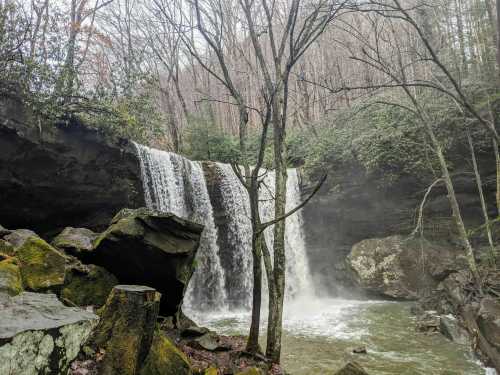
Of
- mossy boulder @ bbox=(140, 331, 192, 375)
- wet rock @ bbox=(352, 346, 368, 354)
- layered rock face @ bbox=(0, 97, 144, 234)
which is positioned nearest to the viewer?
mossy boulder @ bbox=(140, 331, 192, 375)

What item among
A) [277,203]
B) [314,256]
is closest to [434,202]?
[314,256]

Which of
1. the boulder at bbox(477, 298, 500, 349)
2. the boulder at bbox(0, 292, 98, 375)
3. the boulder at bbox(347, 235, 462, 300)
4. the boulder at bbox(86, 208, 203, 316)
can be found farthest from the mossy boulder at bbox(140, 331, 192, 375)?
the boulder at bbox(347, 235, 462, 300)

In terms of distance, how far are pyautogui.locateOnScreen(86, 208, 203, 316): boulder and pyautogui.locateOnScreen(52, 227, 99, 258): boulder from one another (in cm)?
20

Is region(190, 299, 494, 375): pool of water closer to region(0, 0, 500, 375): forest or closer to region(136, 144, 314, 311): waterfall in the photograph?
region(0, 0, 500, 375): forest

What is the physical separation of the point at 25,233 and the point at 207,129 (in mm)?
12561

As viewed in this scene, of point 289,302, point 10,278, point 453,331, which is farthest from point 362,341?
point 10,278

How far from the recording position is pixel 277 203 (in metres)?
5.75

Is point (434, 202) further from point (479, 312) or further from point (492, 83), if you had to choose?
point (479, 312)

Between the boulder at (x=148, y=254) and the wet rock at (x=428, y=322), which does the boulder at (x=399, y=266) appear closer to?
the wet rock at (x=428, y=322)

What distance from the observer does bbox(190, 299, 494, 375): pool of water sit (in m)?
6.40

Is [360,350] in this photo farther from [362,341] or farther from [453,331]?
[453,331]

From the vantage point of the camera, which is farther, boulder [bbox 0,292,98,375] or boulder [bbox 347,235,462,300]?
boulder [bbox 347,235,462,300]

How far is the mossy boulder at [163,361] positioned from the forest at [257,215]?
17 millimetres

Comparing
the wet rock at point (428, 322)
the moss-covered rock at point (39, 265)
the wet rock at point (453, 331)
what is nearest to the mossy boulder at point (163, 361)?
the moss-covered rock at point (39, 265)
